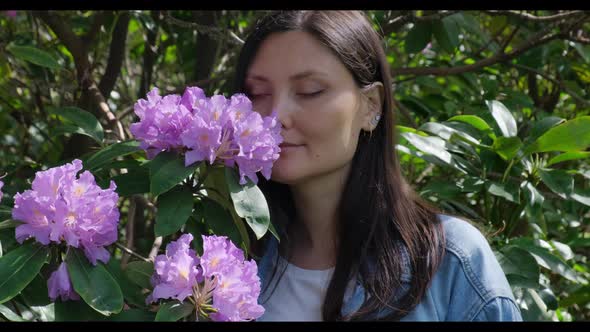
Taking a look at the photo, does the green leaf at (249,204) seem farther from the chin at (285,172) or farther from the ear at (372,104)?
the ear at (372,104)

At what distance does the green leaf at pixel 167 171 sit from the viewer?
1.25 m

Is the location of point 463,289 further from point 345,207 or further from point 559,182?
point 559,182

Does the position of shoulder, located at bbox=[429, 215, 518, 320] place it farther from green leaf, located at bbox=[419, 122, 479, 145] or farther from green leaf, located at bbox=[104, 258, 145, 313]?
green leaf, located at bbox=[104, 258, 145, 313]

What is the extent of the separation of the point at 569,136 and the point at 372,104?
0.49m

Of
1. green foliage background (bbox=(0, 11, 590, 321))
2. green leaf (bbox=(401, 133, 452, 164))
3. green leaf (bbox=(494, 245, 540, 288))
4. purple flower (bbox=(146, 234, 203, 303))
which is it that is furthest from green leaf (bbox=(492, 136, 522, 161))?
purple flower (bbox=(146, 234, 203, 303))

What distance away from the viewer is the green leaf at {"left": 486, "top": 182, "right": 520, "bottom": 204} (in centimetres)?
189

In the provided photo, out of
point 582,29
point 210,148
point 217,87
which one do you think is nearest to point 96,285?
point 210,148

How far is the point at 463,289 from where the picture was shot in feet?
4.98

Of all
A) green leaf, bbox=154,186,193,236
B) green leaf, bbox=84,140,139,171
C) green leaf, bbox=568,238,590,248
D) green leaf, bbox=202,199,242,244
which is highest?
green leaf, bbox=84,140,139,171

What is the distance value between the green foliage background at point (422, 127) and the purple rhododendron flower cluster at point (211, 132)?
9 centimetres

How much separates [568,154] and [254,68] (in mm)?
822

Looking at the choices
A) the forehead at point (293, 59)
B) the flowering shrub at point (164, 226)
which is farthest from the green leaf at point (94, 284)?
the forehead at point (293, 59)

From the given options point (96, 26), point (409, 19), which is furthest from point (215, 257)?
point (96, 26)

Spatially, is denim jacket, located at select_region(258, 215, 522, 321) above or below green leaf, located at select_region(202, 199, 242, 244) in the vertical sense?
below
